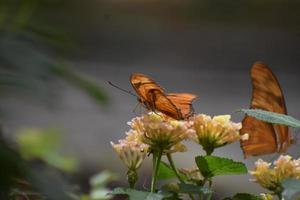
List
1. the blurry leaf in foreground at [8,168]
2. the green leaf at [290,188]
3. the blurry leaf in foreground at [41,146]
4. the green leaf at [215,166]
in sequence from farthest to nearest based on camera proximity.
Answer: the blurry leaf in foreground at [41,146], the green leaf at [215,166], the green leaf at [290,188], the blurry leaf in foreground at [8,168]

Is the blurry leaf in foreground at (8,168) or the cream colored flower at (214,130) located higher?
the cream colored flower at (214,130)

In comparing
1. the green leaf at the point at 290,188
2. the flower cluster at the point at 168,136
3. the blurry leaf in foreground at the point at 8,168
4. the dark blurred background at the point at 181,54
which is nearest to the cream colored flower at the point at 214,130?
the flower cluster at the point at 168,136

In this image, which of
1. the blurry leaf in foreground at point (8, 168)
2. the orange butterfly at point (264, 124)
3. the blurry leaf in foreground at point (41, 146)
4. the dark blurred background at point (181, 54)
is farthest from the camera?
the dark blurred background at point (181, 54)

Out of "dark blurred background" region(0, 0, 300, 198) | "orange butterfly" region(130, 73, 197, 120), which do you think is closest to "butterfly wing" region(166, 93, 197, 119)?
"orange butterfly" region(130, 73, 197, 120)

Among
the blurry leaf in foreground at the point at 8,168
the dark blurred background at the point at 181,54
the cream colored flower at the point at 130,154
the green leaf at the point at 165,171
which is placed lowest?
the blurry leaf in foreground at the point at 8,168

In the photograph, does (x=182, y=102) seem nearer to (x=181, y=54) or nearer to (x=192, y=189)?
(x=192, y=189)

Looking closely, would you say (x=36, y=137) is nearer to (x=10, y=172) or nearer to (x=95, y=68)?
(x=10, y=172)

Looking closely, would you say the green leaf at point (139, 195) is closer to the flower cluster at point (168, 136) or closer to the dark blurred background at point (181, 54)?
the flower cluster at point (168, 136)

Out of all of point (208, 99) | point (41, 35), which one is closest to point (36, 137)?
point (41, 35)
